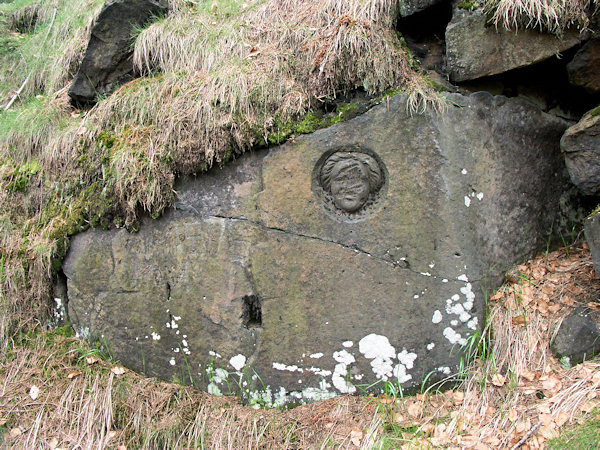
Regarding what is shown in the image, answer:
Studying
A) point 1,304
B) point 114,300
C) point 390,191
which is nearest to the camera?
point 390,191

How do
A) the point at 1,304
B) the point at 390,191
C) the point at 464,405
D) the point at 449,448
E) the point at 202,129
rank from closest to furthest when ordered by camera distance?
1. the point at 449,448
2. the point at 464,405
3. the point at 390,191
4. the point at 202,129
5. the point at 1,304

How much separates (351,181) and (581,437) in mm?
1909

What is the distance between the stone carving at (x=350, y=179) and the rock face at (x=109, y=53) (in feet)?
7.57

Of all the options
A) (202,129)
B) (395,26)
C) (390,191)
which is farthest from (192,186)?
(395,26)

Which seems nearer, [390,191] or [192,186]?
[390,191]

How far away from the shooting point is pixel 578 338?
2.83 meters

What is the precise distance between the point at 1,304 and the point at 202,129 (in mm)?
2299

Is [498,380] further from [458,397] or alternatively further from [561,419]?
[561,419]

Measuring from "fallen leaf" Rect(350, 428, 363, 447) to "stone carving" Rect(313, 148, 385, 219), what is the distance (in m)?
1.37

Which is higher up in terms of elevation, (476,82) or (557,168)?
(476,82)

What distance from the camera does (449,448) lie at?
2582 millimetres

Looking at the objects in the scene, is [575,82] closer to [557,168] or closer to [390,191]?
[557,168]

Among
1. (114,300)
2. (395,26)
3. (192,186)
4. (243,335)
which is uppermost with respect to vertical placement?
(395,26)

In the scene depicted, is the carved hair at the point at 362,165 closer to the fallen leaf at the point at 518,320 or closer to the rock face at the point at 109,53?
the fallen leaf at the point at 518,320
